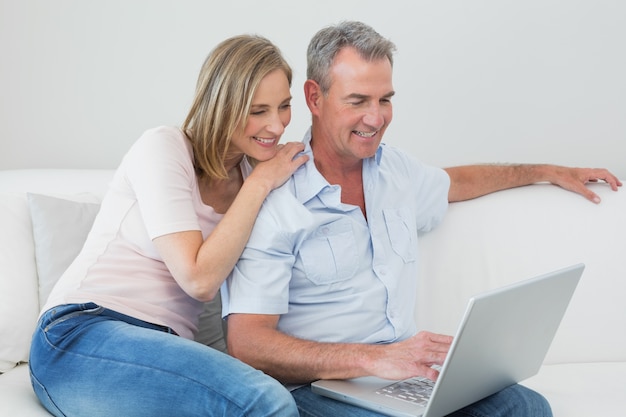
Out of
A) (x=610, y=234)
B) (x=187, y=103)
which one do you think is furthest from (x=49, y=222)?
(x=610, y=234)

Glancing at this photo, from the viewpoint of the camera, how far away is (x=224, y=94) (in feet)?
6.18

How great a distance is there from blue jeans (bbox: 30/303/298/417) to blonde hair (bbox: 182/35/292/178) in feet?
1.40

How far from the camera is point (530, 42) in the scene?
2662 millimetres

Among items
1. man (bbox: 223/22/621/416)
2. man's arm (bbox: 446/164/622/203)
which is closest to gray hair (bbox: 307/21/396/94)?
man (bbox: 223/22/621/416)

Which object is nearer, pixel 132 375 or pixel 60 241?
pixel 132 375

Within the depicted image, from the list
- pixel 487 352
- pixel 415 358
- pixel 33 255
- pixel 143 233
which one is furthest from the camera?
pixel 33 255

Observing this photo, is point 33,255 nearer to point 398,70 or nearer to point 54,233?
point 54,233

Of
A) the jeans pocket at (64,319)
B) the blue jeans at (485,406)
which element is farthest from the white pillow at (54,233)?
the blue jeans at (485,406)

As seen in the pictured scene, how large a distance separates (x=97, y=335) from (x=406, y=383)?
63cm

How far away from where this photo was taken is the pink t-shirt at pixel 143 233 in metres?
1.80

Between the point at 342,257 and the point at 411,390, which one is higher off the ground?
the point at 342,257

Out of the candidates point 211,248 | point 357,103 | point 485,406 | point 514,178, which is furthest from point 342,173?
point 485,406

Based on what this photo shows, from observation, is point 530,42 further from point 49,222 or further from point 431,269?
point 49,222

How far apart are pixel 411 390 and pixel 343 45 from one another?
81 centimetres
